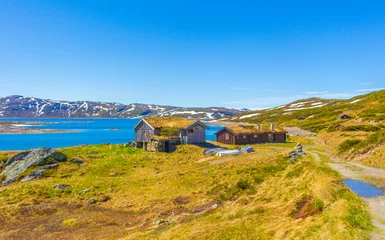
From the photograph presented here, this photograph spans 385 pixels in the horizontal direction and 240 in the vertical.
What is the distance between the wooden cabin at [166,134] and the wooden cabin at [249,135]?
363 inches

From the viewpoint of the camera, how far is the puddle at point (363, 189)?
62.9 feet

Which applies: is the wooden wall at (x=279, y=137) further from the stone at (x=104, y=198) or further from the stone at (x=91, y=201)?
the stone at (x=91, y=201)

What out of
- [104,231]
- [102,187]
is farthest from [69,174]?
[104,231]

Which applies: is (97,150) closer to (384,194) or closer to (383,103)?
(384,194)

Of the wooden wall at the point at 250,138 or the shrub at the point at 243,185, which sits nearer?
the shrub at the point at 243,185

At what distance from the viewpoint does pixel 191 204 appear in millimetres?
24047

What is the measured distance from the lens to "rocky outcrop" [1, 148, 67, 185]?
39.3 metres

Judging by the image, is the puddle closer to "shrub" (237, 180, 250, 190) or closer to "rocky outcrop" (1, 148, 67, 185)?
"shrub" (237, 180, 250, 190)

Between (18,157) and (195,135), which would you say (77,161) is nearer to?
(18,157)

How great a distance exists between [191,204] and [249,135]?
44.9m

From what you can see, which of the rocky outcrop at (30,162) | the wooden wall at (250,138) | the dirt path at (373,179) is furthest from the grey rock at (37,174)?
the wooden wall at (250,138)

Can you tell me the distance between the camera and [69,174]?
39.2 meters

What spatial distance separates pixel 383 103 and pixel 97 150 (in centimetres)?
11813

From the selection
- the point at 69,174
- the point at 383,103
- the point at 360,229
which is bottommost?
the point at 69,174
